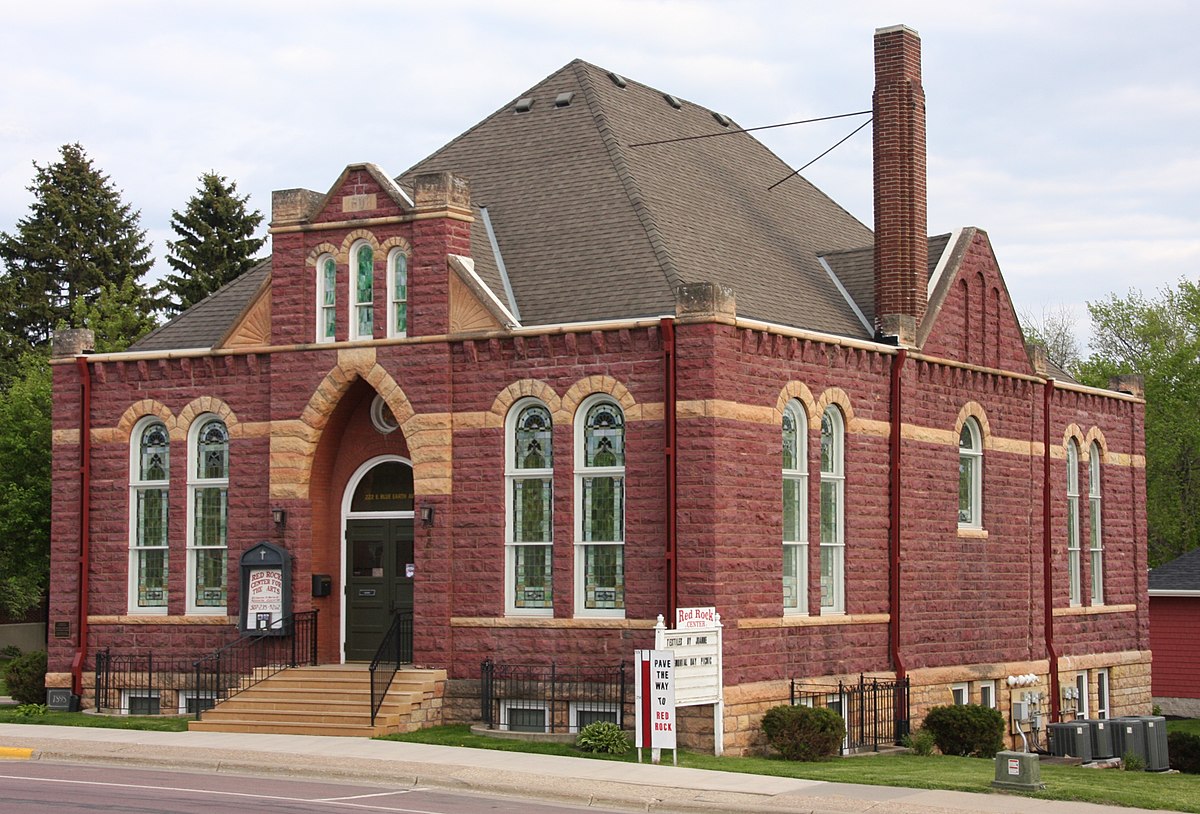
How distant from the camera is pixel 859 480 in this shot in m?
27.1

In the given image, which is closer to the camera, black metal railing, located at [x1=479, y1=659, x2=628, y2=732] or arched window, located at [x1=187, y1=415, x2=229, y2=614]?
black metal railing, located at [x1=479, y1=659, x2=628, y2=732]

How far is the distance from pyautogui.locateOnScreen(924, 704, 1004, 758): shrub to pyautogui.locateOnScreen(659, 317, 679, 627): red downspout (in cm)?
577

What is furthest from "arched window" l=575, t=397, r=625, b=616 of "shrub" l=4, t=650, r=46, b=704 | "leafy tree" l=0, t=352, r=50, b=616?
"leafy tree" l=0, t=352, r=50, b=616

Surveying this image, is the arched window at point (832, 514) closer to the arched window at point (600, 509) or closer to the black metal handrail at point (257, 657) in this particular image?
the arched window at point (600, 509)

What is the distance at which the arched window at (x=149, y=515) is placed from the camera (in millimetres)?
28406

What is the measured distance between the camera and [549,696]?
81.4ft

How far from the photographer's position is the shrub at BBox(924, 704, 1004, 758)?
2708cm

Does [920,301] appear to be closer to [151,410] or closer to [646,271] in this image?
[646,271]

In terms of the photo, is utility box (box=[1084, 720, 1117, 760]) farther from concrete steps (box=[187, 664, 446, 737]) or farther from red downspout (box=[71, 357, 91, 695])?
red downspout (box=[71, 357, 91, 695])

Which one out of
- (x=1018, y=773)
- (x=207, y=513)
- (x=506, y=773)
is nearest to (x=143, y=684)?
(x=207, y=513)

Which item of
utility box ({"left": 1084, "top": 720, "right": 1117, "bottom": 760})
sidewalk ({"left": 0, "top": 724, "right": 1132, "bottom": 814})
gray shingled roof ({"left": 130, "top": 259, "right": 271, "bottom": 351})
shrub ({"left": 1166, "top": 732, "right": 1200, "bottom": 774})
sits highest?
gray shingled roof ({"left": 130, "top": 259, "right": 271, "bottom": 351})

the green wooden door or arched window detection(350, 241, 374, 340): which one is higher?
arched window detection(350, 241, 374, 340)

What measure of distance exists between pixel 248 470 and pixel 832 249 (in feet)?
39.6

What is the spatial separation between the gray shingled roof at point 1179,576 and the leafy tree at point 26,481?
28046mm
